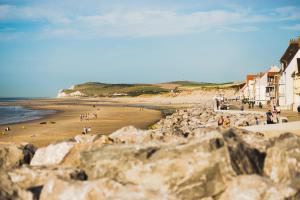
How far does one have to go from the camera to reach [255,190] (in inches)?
274

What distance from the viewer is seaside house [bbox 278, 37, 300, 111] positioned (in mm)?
46531

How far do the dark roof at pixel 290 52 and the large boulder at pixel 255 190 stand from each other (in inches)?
1791

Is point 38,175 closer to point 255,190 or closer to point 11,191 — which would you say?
point 11,191

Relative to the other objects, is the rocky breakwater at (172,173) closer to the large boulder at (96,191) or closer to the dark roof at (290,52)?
the large boulder at (96,191)

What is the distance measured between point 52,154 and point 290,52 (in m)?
46.7

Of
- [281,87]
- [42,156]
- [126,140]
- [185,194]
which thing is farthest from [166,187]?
[281,87]

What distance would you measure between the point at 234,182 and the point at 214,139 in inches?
41.2

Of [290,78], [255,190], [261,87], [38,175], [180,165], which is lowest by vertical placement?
[255,190]

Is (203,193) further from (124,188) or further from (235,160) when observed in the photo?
(124,188)

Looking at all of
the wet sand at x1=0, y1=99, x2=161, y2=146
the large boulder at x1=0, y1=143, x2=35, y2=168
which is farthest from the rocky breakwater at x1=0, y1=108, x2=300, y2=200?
the wet sand at x1=0, y1=99, x2=161, y2=146

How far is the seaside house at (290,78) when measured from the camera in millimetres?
46531

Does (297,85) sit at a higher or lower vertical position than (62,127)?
higher

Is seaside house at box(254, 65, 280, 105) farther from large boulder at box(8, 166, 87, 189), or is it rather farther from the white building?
large boulder at box(8, 166, 87, 189)

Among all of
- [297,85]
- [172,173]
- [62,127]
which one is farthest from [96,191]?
[297,85]
